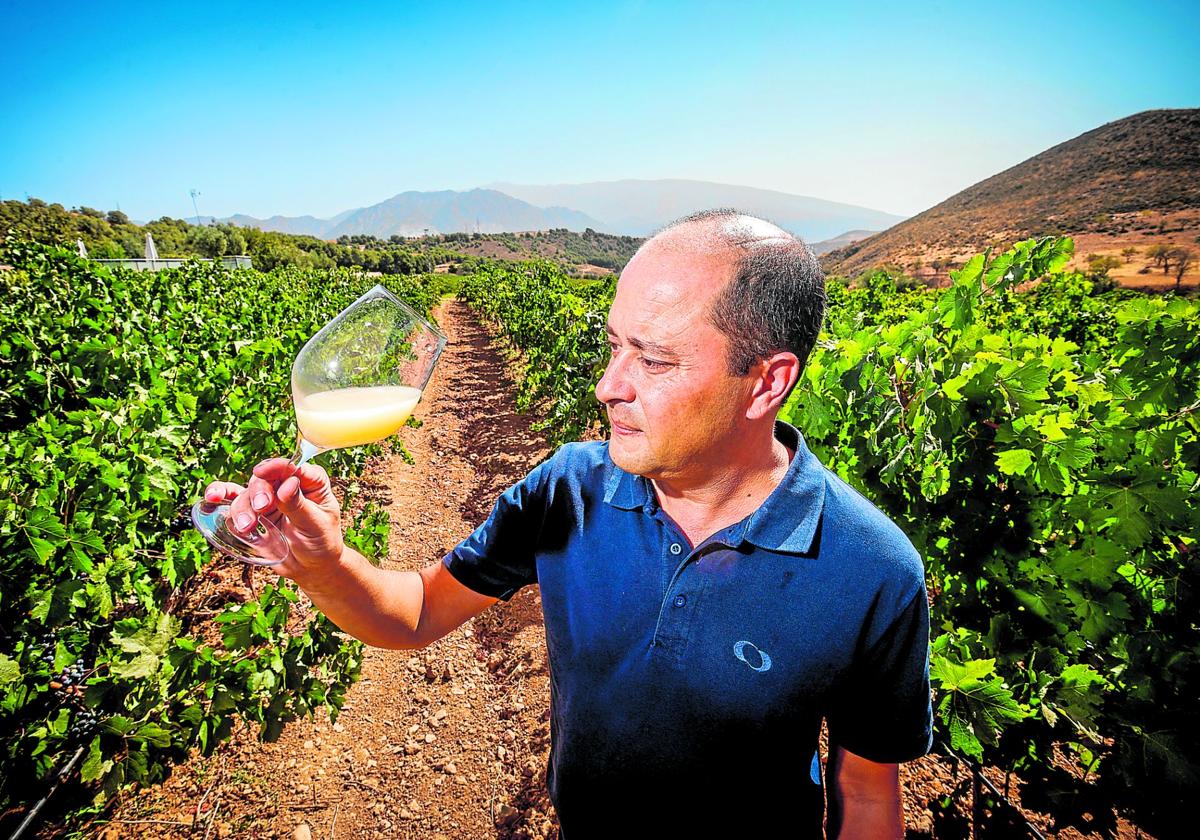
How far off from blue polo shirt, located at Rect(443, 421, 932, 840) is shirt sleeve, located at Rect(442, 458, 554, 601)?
163mm

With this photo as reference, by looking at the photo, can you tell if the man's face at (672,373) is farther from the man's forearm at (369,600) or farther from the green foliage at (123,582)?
the green foliage at (123,582)

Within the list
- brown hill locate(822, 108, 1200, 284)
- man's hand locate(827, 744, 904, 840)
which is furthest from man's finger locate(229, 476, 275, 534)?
brown hill locate(822, 108, 1200, 284)

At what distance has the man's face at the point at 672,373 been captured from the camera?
1297mm

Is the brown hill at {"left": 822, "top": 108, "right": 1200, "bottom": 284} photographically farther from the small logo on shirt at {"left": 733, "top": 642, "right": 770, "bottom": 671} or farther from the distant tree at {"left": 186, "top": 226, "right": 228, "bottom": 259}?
the distant tree at {"left": 186, "top": 226, "right": 228, "bottom": 259}

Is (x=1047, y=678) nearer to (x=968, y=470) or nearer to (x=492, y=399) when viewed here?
(x=968, y=470)

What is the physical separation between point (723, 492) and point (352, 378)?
0.98 meters

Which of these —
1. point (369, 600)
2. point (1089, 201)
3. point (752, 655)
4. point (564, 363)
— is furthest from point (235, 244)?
point (1089, 201)

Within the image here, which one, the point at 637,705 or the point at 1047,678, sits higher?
the point at 637,705

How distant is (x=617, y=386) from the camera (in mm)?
1370

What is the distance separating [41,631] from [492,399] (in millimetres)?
9567

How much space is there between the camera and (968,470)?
7.95ft

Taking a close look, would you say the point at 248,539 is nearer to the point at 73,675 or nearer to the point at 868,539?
the point at 868,539

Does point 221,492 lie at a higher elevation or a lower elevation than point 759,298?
lower

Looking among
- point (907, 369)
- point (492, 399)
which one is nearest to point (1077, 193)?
point (492, 399)
